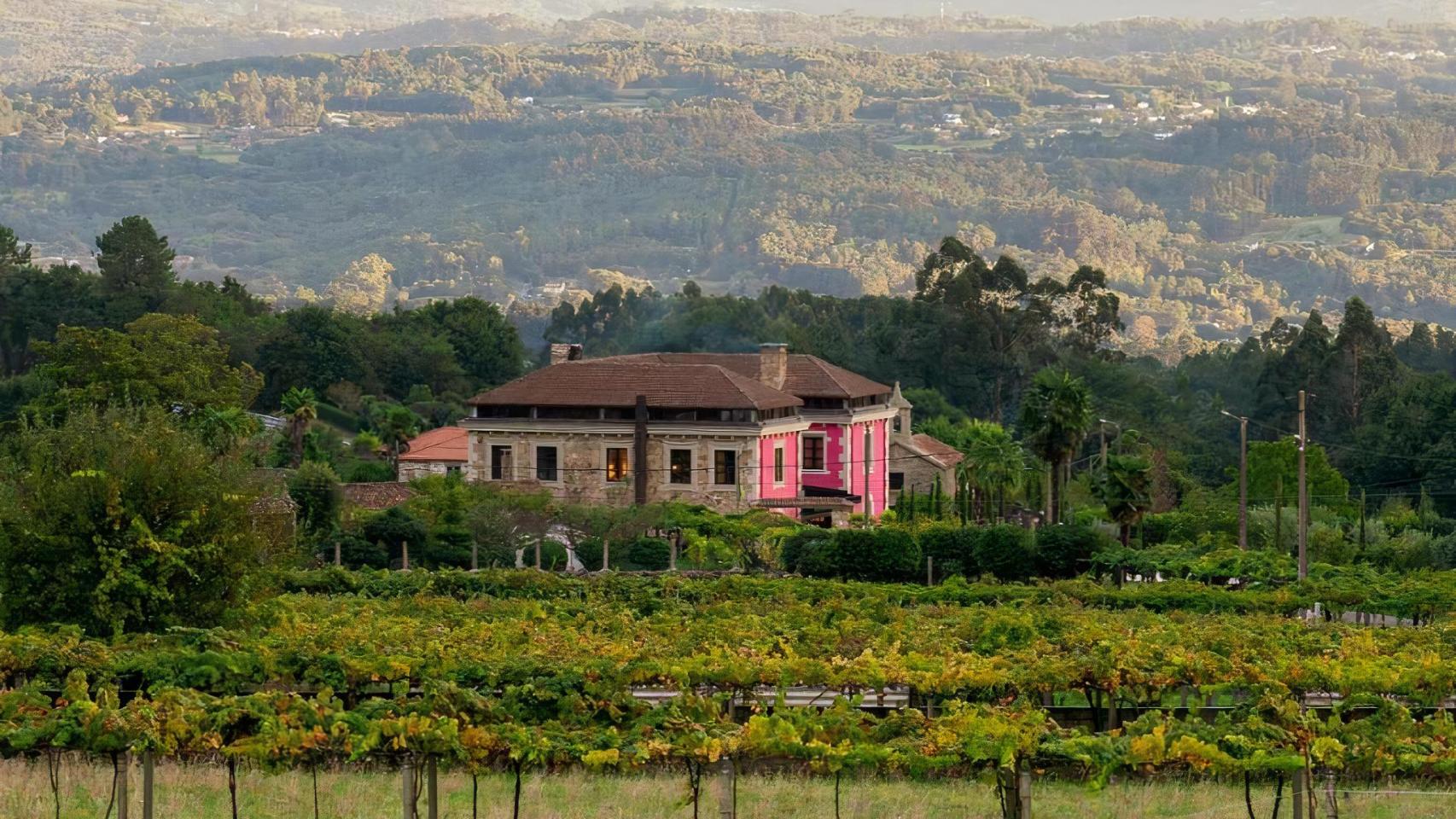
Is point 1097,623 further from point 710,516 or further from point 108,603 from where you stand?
point 710,516

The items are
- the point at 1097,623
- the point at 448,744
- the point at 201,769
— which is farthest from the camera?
the point at 1097,623

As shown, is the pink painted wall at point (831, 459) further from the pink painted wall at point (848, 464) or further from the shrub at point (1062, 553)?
the shrub at point (1062, 553)

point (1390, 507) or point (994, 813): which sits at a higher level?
point (994, 813)

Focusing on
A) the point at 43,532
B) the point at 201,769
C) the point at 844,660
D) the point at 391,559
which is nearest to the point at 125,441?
the point at 43,532

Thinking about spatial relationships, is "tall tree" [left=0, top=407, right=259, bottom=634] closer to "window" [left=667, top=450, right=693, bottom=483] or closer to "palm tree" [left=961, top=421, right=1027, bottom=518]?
"window" [left=667, top=450, right=693, bottom=483]

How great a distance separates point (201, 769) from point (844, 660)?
349 inches

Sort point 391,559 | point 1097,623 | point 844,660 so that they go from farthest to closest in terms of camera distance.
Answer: point 391,559 → point 1097,623 → point 844,660

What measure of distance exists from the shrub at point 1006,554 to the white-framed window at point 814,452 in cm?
1759

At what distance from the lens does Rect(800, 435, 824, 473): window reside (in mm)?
77938

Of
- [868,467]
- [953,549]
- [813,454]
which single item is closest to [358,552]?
[953,549]

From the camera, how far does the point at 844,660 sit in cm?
3428

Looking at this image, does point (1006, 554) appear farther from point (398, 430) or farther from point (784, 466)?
point (398, 430)

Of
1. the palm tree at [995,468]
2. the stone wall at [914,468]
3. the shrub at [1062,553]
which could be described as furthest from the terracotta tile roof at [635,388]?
the shrub at [1062,553]

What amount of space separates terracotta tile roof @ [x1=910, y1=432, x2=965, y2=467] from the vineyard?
42.3 meters
